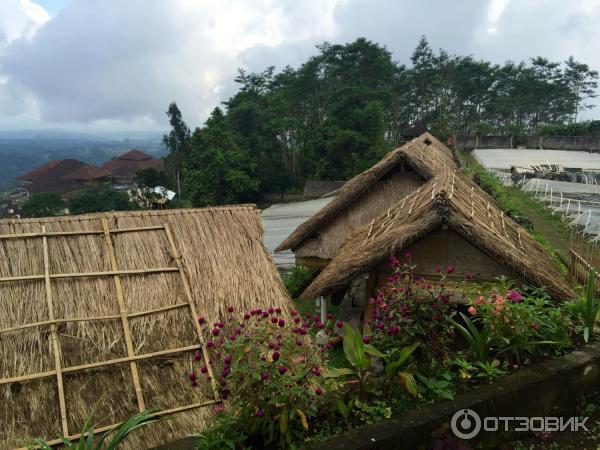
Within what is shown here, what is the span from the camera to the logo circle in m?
2.30

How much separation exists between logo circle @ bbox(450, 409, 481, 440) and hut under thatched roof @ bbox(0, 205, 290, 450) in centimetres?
256

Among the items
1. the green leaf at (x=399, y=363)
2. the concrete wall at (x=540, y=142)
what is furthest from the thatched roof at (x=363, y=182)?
the concrete wall at (x=540, y=142)

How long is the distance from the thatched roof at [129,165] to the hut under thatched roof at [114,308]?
68.4m

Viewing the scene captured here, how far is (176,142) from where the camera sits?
47.2 metres

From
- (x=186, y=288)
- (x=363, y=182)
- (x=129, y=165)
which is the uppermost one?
(x=129, y=165)

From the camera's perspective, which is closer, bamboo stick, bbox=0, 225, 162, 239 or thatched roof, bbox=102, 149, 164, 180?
bamboo stick, bbox=0, 225, 162, 239

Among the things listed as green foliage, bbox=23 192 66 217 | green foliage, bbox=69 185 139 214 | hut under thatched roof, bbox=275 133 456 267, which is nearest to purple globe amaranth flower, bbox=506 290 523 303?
hut under thatched roof, bbox=275 133 456 267

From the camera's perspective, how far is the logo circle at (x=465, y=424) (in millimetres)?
2305

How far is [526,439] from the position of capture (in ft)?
8.15

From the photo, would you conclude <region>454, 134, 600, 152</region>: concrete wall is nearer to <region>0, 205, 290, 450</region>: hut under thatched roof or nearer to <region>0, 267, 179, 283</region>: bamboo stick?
<region>0, 205, 290, 450</region>: hut under thatched roof

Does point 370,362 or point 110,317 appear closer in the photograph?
point 370,362

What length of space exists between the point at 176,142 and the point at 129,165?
3280 centimetres

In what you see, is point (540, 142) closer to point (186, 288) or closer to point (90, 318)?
point (186, 288)

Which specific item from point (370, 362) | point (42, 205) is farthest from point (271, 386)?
point (42, 205)
